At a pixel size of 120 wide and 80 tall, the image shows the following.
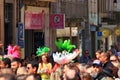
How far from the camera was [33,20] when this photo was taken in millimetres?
23750

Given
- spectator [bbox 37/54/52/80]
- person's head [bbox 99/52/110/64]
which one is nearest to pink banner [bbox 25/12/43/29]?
spectator [bbox 37/54/52/80]

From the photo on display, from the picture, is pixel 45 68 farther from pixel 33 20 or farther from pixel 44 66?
pixel 33 20

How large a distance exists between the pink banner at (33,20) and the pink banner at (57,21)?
0.82 meters

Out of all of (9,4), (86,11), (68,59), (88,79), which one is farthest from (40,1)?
(88,79)

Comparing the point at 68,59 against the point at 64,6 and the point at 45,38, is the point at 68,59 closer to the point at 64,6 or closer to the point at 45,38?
the point at 45,38

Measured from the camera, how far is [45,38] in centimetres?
2609

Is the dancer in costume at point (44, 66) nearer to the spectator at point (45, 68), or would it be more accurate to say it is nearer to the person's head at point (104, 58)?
the spectator at point (45, 68)

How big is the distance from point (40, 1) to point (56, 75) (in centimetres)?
1595

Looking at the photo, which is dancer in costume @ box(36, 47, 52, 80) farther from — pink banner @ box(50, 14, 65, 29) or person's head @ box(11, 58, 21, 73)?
pink banner @ box(50, 14, 65, 29)

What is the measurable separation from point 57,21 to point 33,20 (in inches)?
64.1

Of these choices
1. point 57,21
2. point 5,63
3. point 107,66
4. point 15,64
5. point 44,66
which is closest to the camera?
point 15,64

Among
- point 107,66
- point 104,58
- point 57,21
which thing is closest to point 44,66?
point 104,58

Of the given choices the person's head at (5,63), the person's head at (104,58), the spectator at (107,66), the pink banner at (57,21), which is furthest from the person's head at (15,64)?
the pink banner at (57,21)

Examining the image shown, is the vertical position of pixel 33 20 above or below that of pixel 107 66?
above
